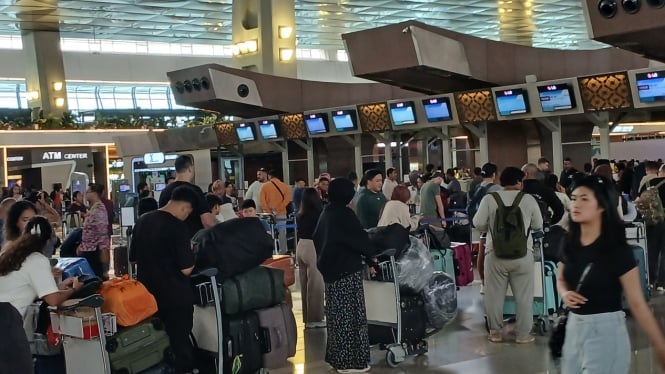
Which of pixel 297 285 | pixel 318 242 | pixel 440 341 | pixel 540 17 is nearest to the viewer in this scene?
pixel 318 242

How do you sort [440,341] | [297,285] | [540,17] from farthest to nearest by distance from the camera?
→ [540,17] → [297,285] → [440,341]

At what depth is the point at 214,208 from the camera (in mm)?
8031

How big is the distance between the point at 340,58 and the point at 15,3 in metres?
21.9

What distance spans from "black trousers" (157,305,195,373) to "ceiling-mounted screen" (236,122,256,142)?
14.2 meters

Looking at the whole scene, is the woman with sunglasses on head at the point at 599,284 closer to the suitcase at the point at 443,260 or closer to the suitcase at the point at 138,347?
the suitcase at the point at 138,347

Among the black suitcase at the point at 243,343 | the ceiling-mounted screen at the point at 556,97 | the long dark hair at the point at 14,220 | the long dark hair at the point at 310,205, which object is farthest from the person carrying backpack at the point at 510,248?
the ceiling-mounted screen at the point at 556,97

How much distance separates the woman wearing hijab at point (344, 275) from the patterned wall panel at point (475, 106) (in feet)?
27.5

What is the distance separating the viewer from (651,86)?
1145 centimetres

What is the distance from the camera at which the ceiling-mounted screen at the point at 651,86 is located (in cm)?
1134

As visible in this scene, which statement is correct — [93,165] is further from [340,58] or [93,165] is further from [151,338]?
[151,338]

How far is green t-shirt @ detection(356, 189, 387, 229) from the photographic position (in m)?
8.33

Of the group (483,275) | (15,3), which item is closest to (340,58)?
(15,3)

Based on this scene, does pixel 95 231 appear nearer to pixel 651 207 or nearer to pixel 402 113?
pixel 651 207

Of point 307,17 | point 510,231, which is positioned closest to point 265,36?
point 307,17
